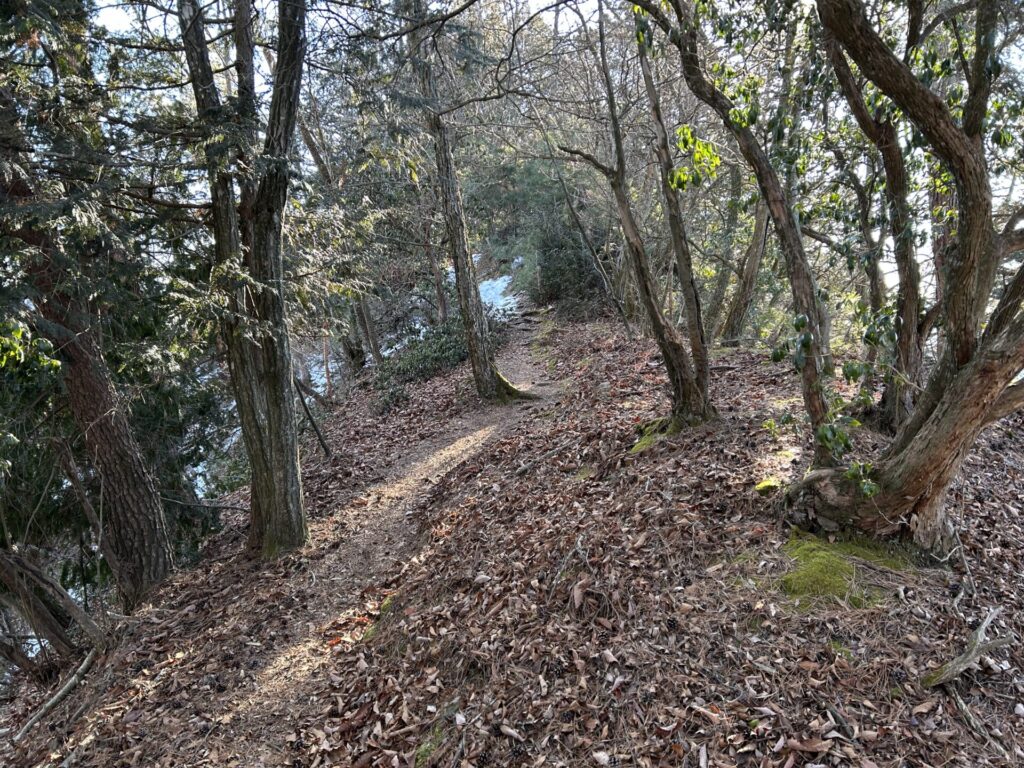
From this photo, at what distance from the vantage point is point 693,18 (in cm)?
471

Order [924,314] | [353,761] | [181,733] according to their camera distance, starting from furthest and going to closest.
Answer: [924,314] → [181,733] → [353,761]

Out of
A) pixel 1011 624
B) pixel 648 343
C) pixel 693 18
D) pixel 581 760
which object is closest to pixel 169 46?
pixel 693 18

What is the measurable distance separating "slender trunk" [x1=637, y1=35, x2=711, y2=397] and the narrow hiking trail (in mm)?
3606

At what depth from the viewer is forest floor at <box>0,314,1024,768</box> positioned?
3.07 m

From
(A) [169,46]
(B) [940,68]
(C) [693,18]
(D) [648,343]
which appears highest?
(A) [169,46]

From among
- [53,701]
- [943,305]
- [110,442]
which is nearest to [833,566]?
[943,305]

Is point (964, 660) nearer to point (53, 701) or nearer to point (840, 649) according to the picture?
point (840, 649)

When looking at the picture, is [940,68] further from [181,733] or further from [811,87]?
[181,733]

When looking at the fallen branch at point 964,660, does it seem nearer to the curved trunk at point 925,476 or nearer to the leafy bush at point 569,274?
the curved trunk at point 925,476

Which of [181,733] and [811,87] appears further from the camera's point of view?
[811,87]

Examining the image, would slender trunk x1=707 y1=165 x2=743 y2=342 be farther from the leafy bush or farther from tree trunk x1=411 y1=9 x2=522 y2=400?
the leafy bush

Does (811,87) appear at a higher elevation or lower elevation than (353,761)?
higher

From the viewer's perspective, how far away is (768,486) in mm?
4629

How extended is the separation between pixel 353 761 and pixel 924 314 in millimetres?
5436
